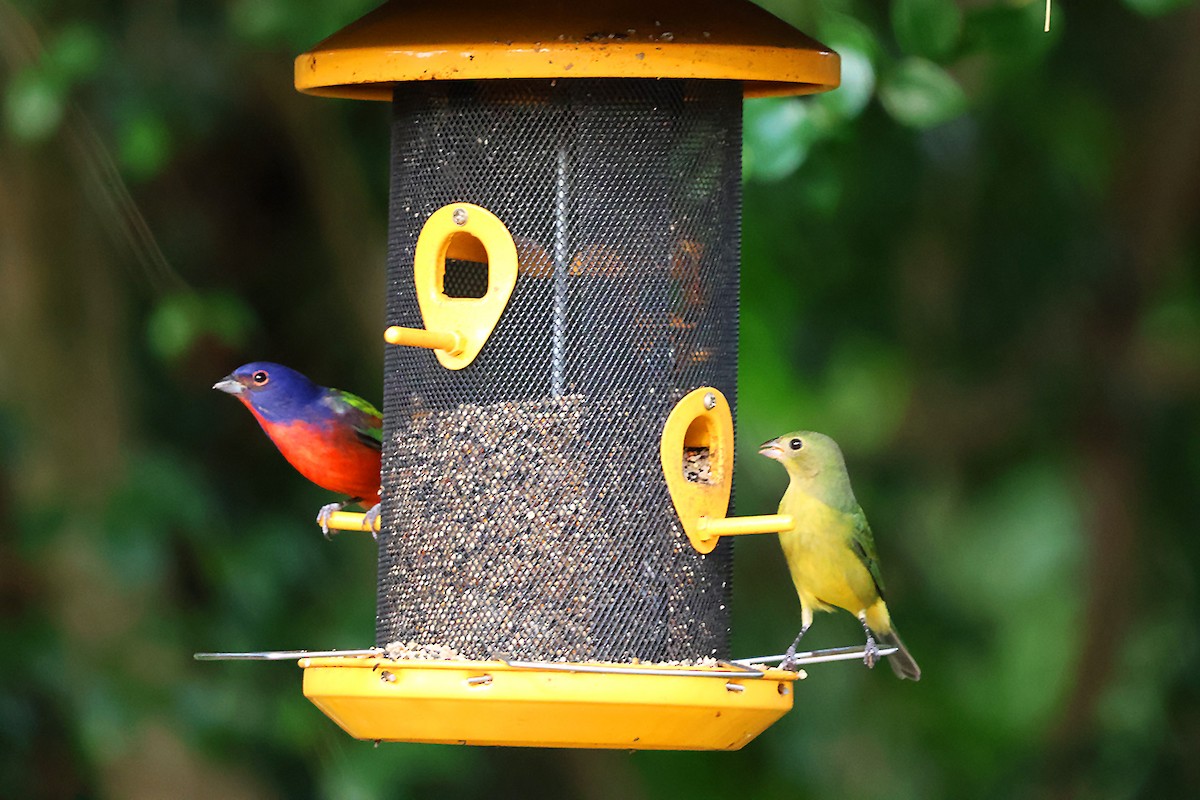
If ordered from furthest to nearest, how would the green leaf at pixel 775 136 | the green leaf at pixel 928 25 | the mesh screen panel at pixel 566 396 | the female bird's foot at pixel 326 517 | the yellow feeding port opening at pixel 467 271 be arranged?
the green leaf at pixel 775 136 → the green leaf at pixel 928 25 → the female bird's foot at pixel 326 517 → the yellow feeding port opening at pixel 467 271 → the mesh screen panel at pixel 566 396

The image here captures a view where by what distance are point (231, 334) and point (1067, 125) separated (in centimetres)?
375

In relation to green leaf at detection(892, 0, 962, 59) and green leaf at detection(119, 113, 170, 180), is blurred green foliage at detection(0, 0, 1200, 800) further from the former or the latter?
green leaf at detection(892, 0, 962, 59)

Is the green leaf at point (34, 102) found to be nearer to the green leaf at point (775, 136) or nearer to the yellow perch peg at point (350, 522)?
the yellow perch peg at point (350, 522)

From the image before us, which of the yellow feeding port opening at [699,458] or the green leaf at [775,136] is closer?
the yellow feeding port opening at [699,458]

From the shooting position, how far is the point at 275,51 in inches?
330

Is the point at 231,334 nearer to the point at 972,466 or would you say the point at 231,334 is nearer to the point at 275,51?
the point at 275,51

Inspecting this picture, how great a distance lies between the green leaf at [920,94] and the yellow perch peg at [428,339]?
1.79 meters

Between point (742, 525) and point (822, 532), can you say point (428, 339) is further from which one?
point (822, 532)

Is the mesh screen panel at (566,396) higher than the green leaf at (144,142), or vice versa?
the green leaf at (144,142)

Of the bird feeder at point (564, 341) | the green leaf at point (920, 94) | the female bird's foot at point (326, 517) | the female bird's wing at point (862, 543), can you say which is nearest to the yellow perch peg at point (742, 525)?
the bird feeder at point (564, 341)

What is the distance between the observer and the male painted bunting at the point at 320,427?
6.01m

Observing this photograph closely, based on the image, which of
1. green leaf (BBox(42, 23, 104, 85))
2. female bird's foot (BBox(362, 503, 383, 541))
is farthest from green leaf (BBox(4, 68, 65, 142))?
female bird's foot (BBox(362, 503, 383, 541))

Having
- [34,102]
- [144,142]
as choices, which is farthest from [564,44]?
[144,142]

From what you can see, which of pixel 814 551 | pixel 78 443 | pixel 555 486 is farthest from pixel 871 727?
pixel 555 486
